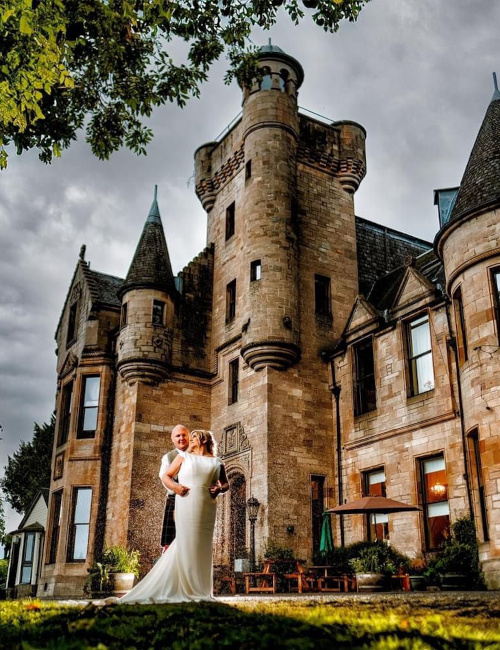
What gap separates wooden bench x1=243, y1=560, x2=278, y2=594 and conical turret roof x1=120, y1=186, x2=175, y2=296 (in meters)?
11.3

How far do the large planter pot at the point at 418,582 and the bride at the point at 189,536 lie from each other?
10.2 meters

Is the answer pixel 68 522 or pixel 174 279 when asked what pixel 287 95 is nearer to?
pixel 174 279

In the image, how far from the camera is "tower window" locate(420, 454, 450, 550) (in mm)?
18141

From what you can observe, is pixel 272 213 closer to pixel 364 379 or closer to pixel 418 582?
pixel 364 379

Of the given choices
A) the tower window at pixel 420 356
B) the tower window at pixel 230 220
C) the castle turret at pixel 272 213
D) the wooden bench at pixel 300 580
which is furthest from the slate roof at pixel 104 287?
the wooden bench at pixel 300 580

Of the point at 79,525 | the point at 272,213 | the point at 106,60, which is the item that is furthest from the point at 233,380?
the point at 106,60

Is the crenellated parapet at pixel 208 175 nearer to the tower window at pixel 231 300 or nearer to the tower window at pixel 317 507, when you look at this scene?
the tower window at pixel 231 300

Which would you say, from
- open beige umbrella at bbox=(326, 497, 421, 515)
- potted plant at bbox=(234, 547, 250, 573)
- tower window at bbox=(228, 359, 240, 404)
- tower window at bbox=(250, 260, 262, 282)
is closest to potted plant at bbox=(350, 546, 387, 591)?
open beige umbrella at bbox=(326, 497, 421, 515)

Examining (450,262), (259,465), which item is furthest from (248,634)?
(259,465)

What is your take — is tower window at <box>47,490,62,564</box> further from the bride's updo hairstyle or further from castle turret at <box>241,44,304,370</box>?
the bride's updo hairstyle

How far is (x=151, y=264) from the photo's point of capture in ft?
88.6

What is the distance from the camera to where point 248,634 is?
4309 mm

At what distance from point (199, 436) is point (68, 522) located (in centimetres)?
1929

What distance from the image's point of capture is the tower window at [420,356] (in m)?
19.8
